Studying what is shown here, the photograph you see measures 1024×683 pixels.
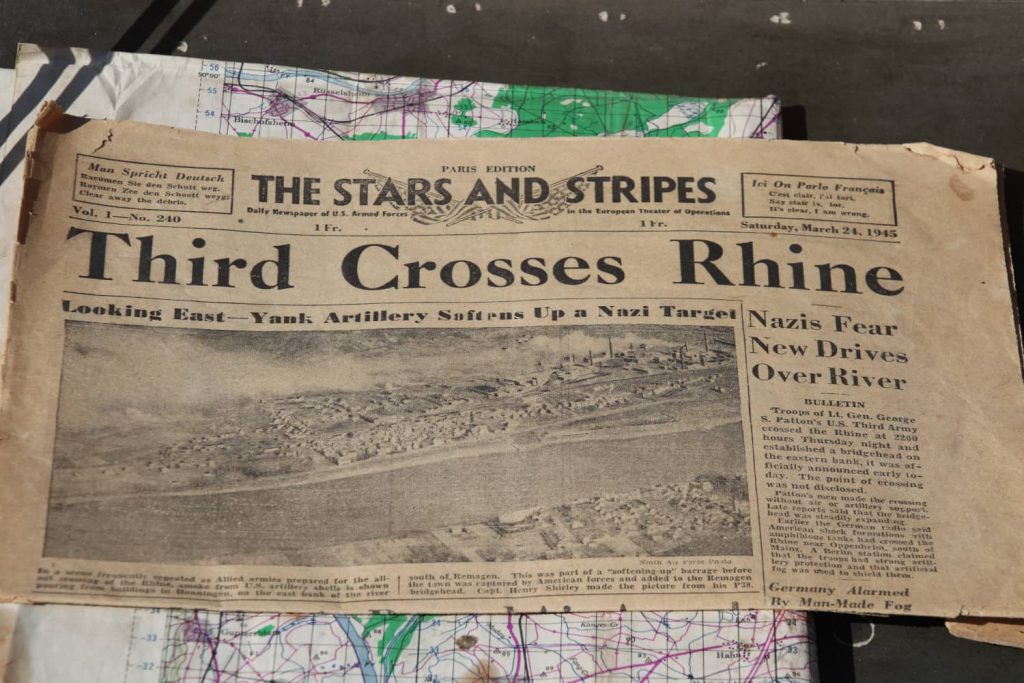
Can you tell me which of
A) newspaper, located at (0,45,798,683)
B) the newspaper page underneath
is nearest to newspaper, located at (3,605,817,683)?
newspaper, located at (0,45,798,683)

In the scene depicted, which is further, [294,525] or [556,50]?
[556,50]

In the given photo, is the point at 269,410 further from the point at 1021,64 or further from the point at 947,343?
the point at 1021,64

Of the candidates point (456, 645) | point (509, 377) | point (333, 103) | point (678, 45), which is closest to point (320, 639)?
point (456, 645)

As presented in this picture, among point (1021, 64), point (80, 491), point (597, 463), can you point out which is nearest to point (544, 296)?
point (597, 463)

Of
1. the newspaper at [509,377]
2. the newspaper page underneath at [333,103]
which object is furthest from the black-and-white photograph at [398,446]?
the newspaper page underneath at [333,103]

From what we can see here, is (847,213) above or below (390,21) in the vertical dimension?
below

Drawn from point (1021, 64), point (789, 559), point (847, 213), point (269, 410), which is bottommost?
point (789, 559)

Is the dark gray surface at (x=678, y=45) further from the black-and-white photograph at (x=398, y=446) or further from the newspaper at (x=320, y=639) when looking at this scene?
the black-and-white photograph at (x=398, y=446)

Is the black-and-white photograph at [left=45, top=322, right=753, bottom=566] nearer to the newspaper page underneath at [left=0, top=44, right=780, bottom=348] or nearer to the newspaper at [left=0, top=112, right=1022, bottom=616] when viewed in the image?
the newspaper at [left=0, top=112, right=1022, bottom=616]
